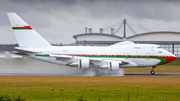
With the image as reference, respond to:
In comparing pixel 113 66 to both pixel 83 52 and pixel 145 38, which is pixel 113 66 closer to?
pixel 83 52

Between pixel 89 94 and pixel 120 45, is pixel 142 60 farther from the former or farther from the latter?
pixel 89 94

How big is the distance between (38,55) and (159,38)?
43967 millimetres

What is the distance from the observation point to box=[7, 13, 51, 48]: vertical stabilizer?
28047mm

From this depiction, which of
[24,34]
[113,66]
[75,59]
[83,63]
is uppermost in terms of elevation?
[24,34]

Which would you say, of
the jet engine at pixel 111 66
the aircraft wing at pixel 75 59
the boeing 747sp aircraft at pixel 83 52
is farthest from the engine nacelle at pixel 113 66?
the boeing 747sp aircraft at pixel 83 52

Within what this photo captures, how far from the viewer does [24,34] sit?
28.3 metres

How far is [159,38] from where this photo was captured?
206 feet

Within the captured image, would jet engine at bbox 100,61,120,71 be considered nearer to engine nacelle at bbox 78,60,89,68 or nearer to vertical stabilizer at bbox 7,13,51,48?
engine nacelle at bbox 78,60,89,68

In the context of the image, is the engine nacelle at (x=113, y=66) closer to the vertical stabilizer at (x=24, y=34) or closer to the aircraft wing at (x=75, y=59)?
the aircraft wing at (x=75, y=59)

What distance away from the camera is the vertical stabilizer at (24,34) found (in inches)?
1104

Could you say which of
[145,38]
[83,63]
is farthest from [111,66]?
[145,38]

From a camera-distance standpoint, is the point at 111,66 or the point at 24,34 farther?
the point at 24,34

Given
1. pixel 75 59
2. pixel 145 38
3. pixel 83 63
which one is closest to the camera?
pixel 83 63

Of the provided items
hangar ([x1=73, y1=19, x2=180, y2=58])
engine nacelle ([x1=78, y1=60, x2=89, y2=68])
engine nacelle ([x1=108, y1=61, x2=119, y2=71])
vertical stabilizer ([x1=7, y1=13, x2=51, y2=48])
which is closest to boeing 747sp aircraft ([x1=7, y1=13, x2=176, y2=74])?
vertical stabilizer ([x1=7, y1=13, x2=51, y2=48])
